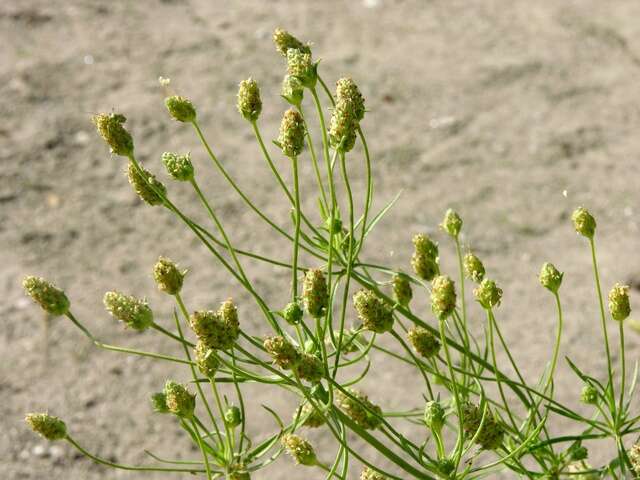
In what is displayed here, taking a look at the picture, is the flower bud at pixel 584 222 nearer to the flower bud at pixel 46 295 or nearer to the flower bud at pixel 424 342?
the flower bud at pixel 424 342

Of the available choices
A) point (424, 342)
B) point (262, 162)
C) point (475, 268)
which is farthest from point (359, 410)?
point (262, 162)

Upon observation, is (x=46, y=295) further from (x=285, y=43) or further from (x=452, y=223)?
(x=452, y=223)

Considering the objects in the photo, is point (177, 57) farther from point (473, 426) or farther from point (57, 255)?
point (473, 426)

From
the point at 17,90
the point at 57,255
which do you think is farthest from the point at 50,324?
the point at 17,90

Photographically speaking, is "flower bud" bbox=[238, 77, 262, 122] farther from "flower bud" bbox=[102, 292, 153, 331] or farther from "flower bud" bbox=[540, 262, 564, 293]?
"flower bud" bbox=[540, 262, 564, 293]

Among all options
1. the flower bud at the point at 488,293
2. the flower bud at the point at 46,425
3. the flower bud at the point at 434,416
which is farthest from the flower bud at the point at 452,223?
the flower bud at the point at 46,425

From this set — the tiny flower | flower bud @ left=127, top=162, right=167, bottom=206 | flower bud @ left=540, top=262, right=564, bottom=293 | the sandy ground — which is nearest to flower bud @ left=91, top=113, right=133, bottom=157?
flower bud @ left=127, top=162, right=167, bottom=206
